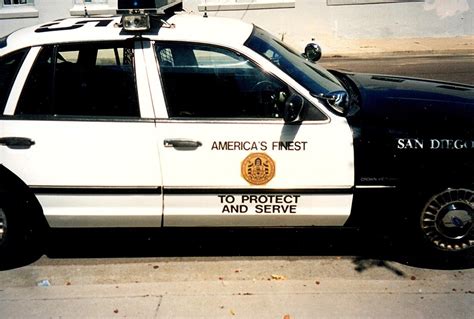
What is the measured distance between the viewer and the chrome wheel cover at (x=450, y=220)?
408cm

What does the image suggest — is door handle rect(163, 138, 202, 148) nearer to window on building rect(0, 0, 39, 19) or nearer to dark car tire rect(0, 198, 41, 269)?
dark car tire rect(0, 198, 41, 269)

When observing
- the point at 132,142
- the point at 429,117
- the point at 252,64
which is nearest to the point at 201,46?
the point at 252,64

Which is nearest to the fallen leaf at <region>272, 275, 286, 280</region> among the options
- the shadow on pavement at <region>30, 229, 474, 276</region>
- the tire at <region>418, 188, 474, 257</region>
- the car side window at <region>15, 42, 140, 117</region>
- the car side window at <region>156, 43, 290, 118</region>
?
the shadow on pavement at <region>30, 229, 474, 276</region>

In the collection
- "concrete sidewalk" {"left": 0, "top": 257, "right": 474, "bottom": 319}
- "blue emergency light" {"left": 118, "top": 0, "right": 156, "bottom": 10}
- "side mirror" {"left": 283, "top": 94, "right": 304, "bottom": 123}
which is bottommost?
"concrete sidewalk" {"left": 0, "top": 257, "right": 474, "bottom": 319}

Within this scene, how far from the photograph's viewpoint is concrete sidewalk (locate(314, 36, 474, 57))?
14570mm

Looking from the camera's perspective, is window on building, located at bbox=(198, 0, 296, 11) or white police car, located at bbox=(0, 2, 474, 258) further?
window on building, located at bbox=(198, 0, 296, 11)

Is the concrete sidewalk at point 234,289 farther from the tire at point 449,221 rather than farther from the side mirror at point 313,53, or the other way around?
the side mirror at point 313,53

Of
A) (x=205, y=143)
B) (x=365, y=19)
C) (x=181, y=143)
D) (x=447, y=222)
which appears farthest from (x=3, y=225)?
(x=365, y=19)

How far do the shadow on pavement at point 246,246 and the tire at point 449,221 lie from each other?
0.15 meters

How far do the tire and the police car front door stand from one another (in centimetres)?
57

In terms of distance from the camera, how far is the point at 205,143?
3992mm

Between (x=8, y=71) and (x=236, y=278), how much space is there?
6.99 feet

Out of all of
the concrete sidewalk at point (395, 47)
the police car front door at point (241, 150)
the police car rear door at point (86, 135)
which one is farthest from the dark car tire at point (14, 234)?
the concrete sidewalk at point (395, 47)

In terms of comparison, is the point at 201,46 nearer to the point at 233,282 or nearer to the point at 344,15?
the point at 233,282
